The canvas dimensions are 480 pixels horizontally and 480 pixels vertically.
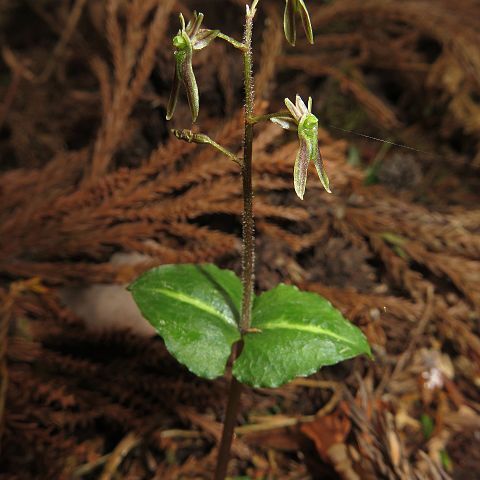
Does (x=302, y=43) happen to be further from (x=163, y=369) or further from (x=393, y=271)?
(x=163, y=369)

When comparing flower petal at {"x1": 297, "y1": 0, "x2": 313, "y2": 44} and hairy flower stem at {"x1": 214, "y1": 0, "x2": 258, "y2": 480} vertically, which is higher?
flower petal at {"x1": 297, "y1": 0, "x2": 313, "y2": 44}

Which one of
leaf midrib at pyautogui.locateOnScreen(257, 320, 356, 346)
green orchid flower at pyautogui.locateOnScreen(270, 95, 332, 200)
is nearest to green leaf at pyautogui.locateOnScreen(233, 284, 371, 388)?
leaf midrib at pyautogui.locateOnScreen(257, 320, 356, 346)

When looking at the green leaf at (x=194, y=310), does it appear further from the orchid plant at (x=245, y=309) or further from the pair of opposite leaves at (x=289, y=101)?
the pair of opposite leaves at (x=289, y=101)

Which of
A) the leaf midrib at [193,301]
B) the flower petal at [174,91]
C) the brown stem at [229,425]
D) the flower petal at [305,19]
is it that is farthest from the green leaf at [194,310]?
the flower petal at [305,19]

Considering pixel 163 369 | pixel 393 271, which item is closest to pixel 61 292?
pixel 163 369

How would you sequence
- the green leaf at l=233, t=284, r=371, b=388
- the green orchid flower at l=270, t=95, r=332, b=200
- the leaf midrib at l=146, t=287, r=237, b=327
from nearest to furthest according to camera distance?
the green orchid flower at l=270, t=95, r=332, b=200, the green leaf at l=233, t=284, r=371, b=388, the leaf midrib at l=146, t=287, r=237, b=327

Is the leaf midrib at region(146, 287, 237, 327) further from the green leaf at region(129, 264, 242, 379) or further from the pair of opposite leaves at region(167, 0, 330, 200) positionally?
the pair of opposite leaves at region(167, 0, 330, 200)

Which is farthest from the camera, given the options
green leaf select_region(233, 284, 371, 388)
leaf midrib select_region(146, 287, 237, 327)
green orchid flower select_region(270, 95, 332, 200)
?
leaf midrib select_region(146, 287, 237, 327)
